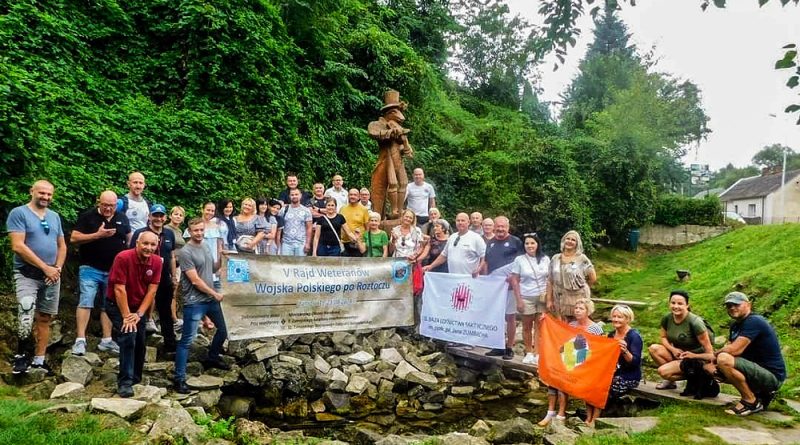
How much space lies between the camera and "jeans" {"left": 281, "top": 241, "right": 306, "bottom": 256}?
895cm

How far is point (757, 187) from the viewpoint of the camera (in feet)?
161

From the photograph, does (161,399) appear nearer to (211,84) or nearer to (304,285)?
(304,285)

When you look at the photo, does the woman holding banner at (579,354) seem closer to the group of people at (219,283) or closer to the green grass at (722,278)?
the group of people at (219,283)

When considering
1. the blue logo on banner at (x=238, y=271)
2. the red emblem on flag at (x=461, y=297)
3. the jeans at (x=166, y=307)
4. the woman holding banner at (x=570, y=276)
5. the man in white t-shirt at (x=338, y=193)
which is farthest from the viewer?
the man in white t-shirt at (x=338, y=193)

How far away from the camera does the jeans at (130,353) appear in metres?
5.71

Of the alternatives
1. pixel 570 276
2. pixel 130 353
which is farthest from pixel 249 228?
pixel 570 276

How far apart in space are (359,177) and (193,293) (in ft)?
30.1

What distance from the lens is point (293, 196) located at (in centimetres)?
890

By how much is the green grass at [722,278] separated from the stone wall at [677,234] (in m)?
1.00

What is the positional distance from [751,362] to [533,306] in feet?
9.02

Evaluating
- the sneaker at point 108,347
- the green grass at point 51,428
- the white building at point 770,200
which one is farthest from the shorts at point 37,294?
the white building at point 770,200

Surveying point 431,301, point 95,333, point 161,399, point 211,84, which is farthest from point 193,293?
point 211,84

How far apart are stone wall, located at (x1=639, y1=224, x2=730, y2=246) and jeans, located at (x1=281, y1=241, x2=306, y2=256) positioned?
2360cm

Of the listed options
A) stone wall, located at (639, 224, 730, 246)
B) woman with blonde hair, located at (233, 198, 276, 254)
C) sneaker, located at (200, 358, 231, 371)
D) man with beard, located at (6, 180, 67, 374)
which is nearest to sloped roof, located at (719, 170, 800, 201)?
stone wall, located at (639, 224, 730, 246)
